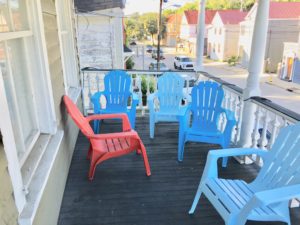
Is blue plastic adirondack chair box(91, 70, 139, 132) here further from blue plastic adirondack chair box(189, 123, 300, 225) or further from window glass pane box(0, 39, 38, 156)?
blue plastic adirondack chair box(189, 123, 300, 225)

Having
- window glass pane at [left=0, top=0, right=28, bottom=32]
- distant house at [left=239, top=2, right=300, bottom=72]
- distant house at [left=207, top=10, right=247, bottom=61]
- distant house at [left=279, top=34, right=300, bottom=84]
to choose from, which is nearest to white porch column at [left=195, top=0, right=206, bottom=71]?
window glass pane at [left=0, top=0, right=28, bottom=32]

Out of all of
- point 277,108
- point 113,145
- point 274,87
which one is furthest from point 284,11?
point 113,145

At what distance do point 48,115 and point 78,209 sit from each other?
812 millimetres

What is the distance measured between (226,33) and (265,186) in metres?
24.8

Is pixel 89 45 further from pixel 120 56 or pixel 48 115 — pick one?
pixel 48 115

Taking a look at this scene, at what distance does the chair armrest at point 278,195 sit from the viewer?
136 cm

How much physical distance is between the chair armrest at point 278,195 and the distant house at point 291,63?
17.4 metres

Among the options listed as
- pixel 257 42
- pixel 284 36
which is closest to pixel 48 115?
pixel 257 42

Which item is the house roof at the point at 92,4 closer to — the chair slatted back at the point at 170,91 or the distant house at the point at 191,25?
the chair slatted back at the point at 170,91

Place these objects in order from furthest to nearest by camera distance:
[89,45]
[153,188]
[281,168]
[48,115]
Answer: [89,45], [153,188], [48,115], [281,168]

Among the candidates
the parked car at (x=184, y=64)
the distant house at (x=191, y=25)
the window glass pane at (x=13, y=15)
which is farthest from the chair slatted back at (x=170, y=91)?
the distant house at (x=191, y=25)

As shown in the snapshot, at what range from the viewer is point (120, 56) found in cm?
806

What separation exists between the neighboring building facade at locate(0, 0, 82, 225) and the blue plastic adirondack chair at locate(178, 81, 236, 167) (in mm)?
1290

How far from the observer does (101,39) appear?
305 inches
